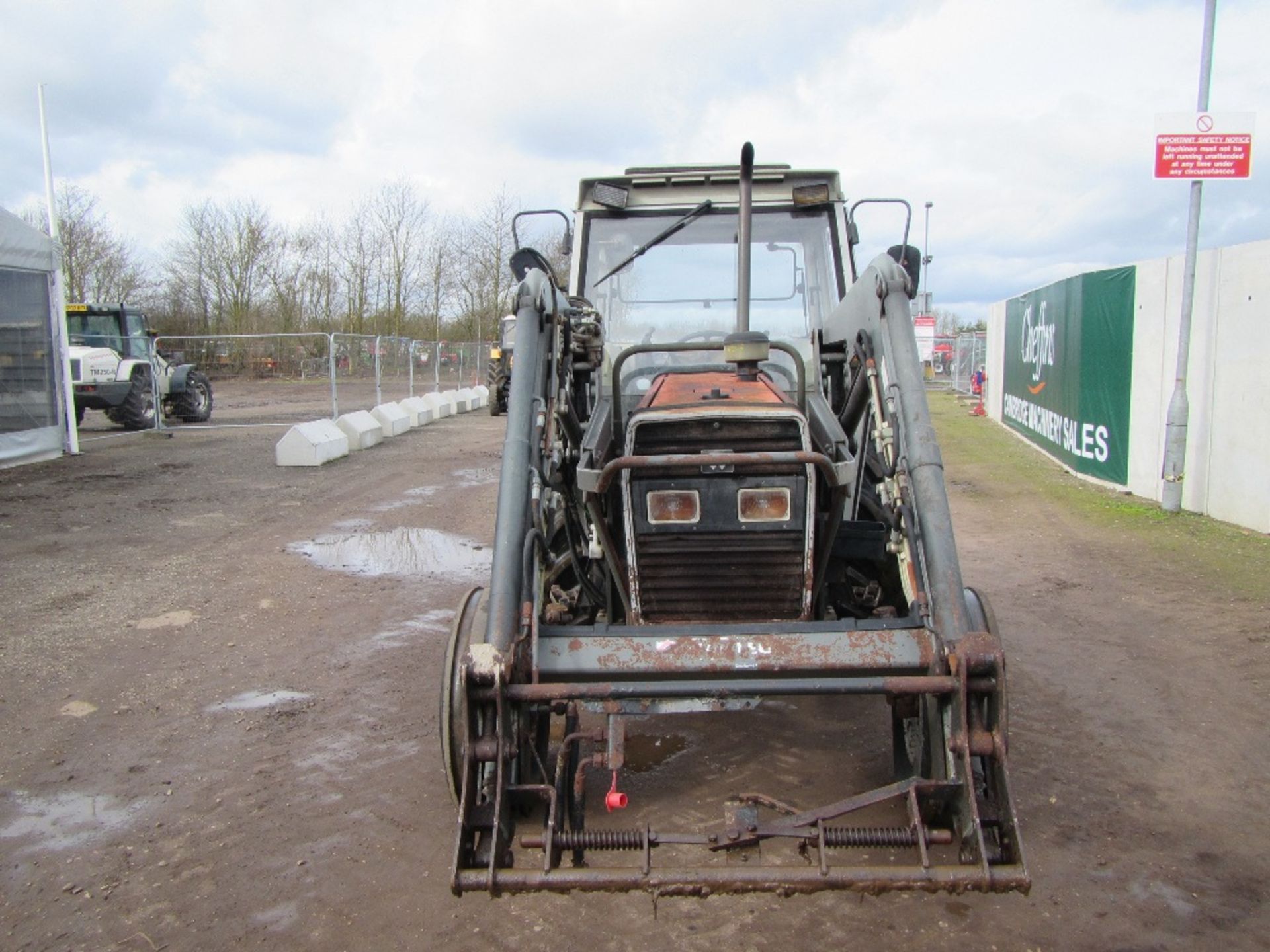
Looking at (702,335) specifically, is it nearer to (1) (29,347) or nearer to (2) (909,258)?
(2) (909,258)

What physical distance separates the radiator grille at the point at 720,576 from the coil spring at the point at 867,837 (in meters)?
1.03

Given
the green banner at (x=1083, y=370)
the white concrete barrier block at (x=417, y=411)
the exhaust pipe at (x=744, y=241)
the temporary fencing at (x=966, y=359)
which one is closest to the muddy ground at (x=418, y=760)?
the exhaust pipe at (x=744, y=241)

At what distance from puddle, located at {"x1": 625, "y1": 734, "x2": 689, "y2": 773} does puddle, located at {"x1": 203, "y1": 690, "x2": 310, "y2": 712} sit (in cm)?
178

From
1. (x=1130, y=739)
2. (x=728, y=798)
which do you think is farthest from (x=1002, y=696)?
(x=1130, y=739)

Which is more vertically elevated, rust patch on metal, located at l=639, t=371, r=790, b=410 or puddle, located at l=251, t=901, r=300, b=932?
rust patch on metal, located at l=639, t=371, r=790, b=410

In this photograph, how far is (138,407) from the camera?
722 inches

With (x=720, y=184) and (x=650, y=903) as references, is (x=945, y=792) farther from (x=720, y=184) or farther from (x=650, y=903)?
(x=720, y=184)

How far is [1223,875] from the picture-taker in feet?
10.5

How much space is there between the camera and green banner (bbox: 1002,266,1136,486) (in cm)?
1088

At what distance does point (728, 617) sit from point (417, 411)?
17.1 metres

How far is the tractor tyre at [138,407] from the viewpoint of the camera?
18125 millimetres

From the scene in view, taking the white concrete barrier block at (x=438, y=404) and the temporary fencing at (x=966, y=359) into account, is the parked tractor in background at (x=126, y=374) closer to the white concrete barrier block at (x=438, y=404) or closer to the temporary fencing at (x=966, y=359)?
the white concrete barrier block at (x=438, y=404)

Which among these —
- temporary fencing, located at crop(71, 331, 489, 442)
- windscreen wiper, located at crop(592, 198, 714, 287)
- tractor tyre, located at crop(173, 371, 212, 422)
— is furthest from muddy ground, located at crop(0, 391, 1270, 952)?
tractor tyre, located at crop(173, 371, 212, 422)

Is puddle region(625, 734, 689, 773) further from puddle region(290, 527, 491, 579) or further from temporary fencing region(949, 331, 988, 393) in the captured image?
temporary fencing region(949, 331, 988, 393)
